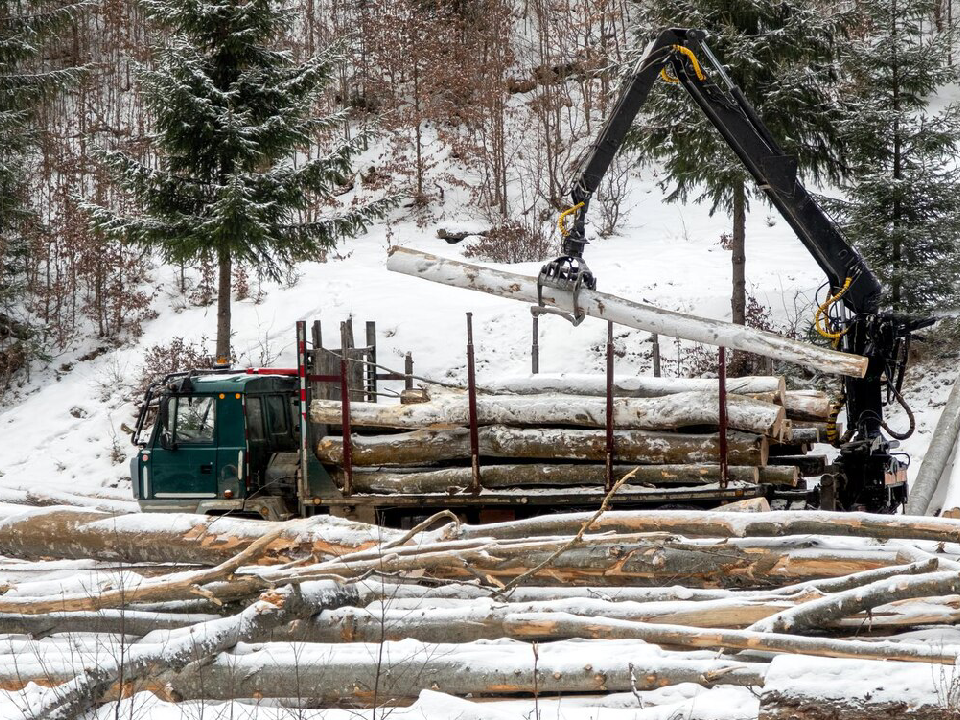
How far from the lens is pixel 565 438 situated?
9414 mm

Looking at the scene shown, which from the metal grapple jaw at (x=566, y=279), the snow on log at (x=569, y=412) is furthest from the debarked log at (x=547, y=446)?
the metal grapple jaw at (x=566, y=279)

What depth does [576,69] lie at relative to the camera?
105 ft

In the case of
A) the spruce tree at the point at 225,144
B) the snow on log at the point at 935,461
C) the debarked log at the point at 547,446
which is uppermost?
the spruce tree at the point at 225,144

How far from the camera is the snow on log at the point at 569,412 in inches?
356

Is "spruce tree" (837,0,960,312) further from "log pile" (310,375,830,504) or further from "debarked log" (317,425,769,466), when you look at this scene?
"debarked log" (317,425,769,466)

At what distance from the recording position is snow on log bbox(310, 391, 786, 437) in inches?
356

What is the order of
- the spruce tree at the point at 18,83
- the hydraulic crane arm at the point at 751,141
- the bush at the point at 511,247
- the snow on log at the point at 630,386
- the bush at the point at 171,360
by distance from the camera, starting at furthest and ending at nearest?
the bush at the point at 511,247 < the spruce tree at the point at 18,83 < the bush at the point at 171,360 < the hydraulic crane arm at the point at 751,141 < the snow on log at the point at 630,386

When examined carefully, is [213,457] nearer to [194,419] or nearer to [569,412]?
[194,419]

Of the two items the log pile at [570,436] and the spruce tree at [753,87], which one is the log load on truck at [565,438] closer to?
the log pile at [570,436]

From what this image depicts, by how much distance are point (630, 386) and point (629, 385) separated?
16 mm

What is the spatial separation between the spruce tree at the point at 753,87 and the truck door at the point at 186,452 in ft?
35.3

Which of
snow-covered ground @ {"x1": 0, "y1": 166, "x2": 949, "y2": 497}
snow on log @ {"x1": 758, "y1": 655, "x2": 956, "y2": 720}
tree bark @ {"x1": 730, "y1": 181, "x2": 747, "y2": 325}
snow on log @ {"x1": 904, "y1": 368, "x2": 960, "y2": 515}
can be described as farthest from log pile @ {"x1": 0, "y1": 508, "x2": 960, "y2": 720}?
tree bark @ {"x1": 730, "y1": 181, "x2": 747, "y2": 325}

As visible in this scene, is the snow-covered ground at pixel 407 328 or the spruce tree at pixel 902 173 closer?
the spruce tree at pixel 902 173

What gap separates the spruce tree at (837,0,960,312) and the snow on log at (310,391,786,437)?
841 cm
